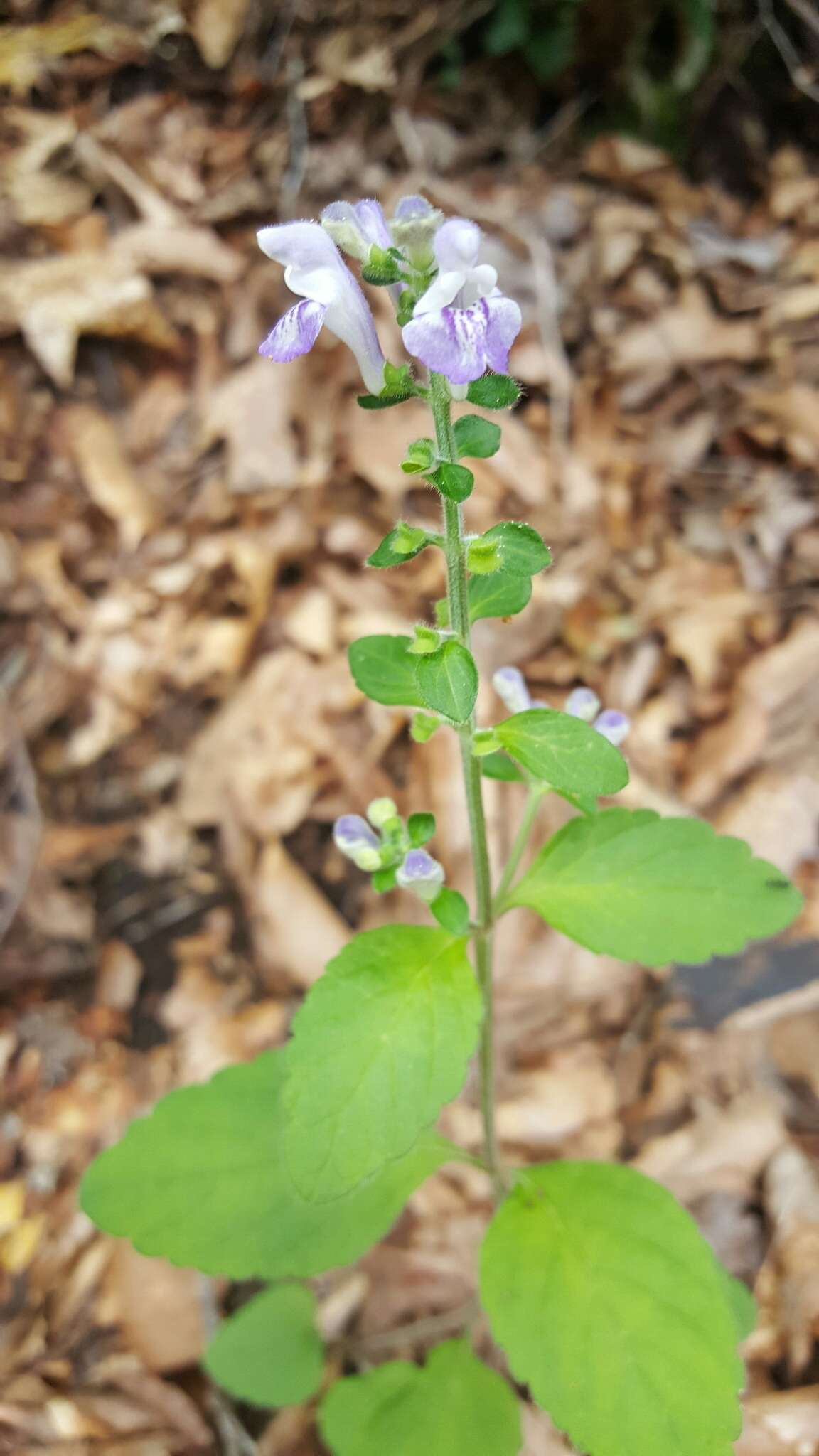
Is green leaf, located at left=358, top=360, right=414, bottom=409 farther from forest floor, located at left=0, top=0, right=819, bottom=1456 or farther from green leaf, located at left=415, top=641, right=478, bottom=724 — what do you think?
forest floor, located at left=0, top=0, right=819, bottom=1456

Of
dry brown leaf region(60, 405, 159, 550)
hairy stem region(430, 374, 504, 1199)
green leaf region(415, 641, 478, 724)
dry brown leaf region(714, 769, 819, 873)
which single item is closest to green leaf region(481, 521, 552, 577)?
hairy stem region(430, 374, 504, 1199)

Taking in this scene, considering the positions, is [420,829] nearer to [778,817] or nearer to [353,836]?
[353,836]

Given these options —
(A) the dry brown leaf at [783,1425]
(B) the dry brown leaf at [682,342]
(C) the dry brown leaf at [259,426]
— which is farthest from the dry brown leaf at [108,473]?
(A) the dry brown leaf at [783,1425]

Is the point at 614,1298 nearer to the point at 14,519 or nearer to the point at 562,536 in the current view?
the point at 562,536

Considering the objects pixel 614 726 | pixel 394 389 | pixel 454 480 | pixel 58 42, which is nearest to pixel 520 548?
pixel 454 480

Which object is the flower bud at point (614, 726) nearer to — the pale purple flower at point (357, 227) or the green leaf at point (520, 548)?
the green leaf at point (520, 548)

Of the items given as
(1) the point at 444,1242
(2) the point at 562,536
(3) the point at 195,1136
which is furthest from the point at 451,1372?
(2) the point at 562,536
